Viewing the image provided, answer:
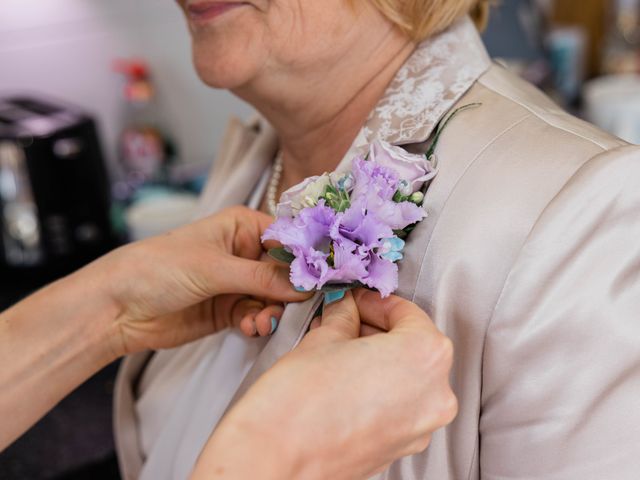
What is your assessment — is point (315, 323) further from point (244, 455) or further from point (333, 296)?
point (244, 455)

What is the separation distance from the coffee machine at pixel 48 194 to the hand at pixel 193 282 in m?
0.84

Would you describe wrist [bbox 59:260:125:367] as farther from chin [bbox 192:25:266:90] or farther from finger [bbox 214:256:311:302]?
chin [bbox 192:25:266:90]

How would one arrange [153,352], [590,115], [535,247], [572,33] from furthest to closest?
1. [572,33]
2. [590,115]
3. [153,352]
4. [535,247]

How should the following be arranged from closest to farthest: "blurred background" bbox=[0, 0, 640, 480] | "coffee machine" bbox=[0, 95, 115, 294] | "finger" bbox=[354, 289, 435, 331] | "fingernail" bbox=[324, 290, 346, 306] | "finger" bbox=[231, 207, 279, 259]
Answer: "finger" bbox=[354, 289, 435, 331], "fingernail" bbox=[324, 290, 346, 306], "finger" bbox=[231, 207, 279, 259], "blurred background" bbox=[0, 0, 640, 480], "coffee machine" bbox=[0, 95, 115, 294]

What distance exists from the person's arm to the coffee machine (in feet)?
2.65

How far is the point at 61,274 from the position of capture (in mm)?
1892

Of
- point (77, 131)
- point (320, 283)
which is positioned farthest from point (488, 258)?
point (77, 131)

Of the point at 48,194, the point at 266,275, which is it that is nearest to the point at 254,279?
the point at 266,275

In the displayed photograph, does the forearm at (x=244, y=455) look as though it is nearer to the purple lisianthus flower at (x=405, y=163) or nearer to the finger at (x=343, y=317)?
the finger at (x=343, y=317)

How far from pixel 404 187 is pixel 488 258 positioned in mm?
112

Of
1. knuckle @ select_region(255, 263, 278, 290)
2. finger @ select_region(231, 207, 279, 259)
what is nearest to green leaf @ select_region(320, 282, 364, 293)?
knuckle @ select_region(255, 263, 278, 290)

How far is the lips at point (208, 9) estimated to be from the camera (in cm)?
98

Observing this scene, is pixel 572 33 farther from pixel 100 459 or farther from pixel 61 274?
pixel 100 459

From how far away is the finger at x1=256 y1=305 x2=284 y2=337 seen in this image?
0.91 meters
